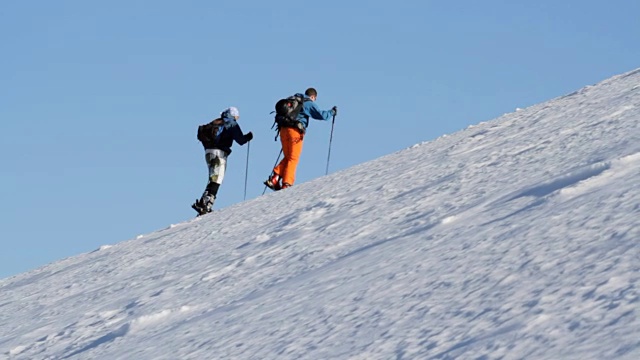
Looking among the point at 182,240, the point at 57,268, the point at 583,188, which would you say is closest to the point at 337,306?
the point at 583,188

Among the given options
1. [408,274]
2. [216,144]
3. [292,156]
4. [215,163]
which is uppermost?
[216,144]

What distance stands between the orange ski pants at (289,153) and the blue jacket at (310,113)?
0.52 ft

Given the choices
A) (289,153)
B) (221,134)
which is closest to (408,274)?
(221,134)

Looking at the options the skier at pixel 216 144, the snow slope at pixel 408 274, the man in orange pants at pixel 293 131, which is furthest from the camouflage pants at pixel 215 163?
the snow slope at pixel 408 274

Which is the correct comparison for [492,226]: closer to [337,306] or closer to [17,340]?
[337,306]

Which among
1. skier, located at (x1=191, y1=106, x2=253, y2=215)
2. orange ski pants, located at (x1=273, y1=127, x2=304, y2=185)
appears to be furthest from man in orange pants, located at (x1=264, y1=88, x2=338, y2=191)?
skier, located at (x1=191, y1=106, x2=253, y2=215)

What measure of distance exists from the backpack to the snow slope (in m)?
3.52

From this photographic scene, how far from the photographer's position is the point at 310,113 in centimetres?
1261

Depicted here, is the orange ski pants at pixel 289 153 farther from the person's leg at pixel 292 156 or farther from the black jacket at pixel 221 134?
the black jacket at pixel 221 134

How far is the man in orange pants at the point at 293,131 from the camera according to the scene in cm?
1246

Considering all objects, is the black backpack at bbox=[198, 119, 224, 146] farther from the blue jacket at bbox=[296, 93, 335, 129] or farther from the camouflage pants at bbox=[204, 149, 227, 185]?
the blue jacket at bbox=[296, 93, 335, 129]

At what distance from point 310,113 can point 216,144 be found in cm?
115

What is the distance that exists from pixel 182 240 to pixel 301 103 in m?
4.21

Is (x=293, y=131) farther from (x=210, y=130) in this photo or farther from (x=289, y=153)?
(x=210, y=130)
